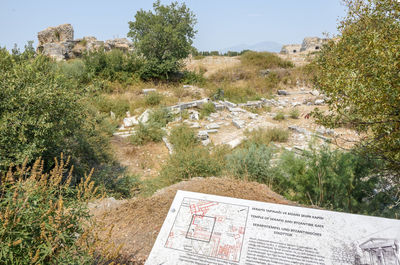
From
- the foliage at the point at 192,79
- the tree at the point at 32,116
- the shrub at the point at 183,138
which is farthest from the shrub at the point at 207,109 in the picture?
the tree at the point at 32,116

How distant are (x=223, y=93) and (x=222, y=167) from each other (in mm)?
8978

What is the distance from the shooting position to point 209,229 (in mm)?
3016

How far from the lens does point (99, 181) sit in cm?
586

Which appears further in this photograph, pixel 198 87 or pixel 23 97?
pixel 198 87

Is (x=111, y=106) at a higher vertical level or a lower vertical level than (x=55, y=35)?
lower

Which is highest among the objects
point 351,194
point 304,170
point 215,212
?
point 215,212

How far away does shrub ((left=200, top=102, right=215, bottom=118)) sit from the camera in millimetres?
11681

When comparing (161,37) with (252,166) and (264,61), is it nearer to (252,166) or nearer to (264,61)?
(264,61)

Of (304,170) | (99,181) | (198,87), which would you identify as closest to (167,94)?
(198,87)

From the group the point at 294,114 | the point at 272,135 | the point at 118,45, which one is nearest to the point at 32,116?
the point at 272,135

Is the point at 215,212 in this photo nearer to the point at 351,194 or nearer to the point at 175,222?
the point at 175,222

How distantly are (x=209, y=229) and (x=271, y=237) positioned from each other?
2.35ft

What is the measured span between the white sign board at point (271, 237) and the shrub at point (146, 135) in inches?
230

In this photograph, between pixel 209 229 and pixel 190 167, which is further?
pixel 190 167
